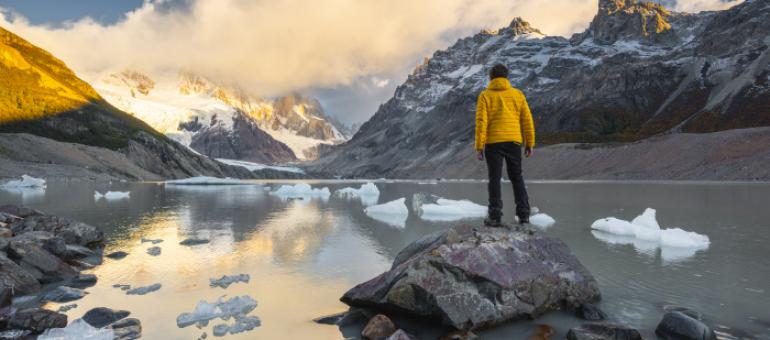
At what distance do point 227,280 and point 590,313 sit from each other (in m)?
6.35

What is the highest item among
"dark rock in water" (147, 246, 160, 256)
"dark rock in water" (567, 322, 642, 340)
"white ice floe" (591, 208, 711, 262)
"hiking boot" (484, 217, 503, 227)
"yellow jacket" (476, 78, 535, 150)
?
"yellow jacket" (476, 78, 535, 150)

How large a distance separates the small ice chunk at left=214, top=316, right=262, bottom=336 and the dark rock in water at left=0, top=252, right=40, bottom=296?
427 cm

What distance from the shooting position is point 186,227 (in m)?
17.5

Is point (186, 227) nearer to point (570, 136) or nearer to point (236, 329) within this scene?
point (236, 329)

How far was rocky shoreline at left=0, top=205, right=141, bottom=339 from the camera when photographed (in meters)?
6.13

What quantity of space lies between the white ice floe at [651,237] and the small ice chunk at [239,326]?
941 cm

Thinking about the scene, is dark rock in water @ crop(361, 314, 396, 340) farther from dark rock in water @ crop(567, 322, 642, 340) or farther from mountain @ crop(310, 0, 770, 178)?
mountain @ crop(310, 0, 770, 178)

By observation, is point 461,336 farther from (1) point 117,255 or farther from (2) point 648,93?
(2) point 648,93

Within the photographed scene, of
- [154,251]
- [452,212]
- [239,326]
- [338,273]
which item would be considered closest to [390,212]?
[452,212]

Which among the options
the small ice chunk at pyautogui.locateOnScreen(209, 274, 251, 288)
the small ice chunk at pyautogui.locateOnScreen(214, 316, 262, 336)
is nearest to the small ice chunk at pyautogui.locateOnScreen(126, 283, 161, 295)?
the small ice chunk at pyautogui.locateOnScreen(209, 274, 251, 288)

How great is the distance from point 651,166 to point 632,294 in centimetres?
8949

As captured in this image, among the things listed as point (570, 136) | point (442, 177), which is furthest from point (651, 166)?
point (442, 177)

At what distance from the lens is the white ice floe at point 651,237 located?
12016mm

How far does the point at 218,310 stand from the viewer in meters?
7.01
